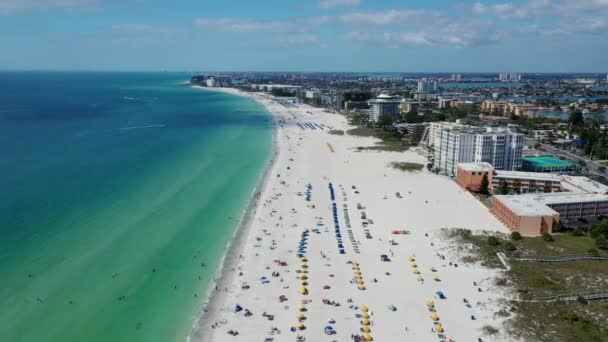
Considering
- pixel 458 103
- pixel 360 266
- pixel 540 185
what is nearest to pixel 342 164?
pixel 540 185

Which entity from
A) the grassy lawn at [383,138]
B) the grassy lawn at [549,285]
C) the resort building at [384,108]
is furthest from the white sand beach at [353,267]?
the resort building at [384,108]

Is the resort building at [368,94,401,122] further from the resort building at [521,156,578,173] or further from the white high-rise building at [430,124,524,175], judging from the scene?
the resort building at [521,156,578,173]

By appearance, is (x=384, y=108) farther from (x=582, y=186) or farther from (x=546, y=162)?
(x=582, y=186)

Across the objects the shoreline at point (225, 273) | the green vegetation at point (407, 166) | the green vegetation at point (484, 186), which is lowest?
the shoreline at point (225, 273)

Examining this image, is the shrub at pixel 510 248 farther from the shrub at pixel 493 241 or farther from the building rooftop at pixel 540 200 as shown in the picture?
the building rooftop at pixel 540 200

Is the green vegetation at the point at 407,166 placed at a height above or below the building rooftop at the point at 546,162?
below

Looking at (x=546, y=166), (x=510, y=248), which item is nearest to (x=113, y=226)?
(x=510, y=248)
